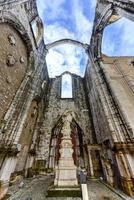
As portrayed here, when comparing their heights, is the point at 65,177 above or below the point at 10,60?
below

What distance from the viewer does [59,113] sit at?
1073 cm

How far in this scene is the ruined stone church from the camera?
15.8 ft

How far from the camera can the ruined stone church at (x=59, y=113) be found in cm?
483

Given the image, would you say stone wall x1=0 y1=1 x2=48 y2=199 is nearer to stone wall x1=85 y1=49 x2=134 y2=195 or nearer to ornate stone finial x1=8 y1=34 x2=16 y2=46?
ornate stone finial x1=8 y1=34 x2=16 y2=46

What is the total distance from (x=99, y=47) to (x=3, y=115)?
7.86 metres

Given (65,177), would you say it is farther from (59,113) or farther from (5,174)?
(59,113)

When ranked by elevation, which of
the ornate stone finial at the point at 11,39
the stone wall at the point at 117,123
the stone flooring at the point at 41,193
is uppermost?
the ornate stone finial at the point at 11,39

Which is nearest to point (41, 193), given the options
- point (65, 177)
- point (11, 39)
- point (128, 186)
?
point (65, 177)

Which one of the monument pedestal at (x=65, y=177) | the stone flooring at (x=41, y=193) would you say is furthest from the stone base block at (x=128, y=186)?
the monument pedestal at (x=65, y=177)

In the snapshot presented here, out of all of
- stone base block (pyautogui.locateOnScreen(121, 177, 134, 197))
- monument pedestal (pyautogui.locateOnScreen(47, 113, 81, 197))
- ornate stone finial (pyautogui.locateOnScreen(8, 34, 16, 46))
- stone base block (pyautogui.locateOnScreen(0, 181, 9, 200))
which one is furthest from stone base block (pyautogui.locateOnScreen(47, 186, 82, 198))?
ornate stone finial (pyautogui.locateOnScreen(8, 34, 16, 46))

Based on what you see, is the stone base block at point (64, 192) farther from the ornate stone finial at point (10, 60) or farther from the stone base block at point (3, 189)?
the ornate stone finial at point (10, 60)

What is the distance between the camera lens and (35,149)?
28.0 ft

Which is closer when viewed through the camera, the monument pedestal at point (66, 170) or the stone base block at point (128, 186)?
the stone base block at point (128, 186)

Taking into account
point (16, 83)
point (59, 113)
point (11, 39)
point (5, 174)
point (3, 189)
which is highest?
point (11, 39)
